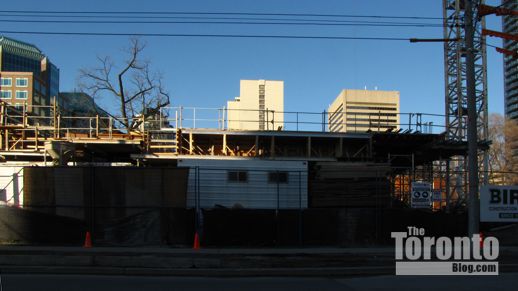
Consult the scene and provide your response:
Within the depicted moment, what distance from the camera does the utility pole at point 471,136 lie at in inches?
556

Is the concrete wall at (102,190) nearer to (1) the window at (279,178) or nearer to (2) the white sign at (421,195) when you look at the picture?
(1) the window at (279,178)

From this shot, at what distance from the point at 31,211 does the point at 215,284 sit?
9.27 meters

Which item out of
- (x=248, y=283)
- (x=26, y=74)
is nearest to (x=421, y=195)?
(x=248, y=283)

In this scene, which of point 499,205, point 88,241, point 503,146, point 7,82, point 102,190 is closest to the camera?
point 88,241

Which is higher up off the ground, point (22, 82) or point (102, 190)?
point (22, 82)

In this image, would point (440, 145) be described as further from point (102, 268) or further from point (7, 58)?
point (7, 58)

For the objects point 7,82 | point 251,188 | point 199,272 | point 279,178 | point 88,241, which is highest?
point 7,82

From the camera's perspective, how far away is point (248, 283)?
10383mm

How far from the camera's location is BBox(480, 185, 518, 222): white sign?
17984 millimetres

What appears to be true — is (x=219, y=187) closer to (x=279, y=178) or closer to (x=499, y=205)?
(x=279, y=178)

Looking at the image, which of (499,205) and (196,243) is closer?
(196,243)

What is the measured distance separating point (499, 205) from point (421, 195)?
2782 millimetres

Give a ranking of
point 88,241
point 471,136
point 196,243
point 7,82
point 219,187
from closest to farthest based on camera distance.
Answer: point 471,136
point 88,241
point 196,243
point 219,187
point 7,82

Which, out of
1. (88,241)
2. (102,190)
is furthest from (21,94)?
(88,241)
